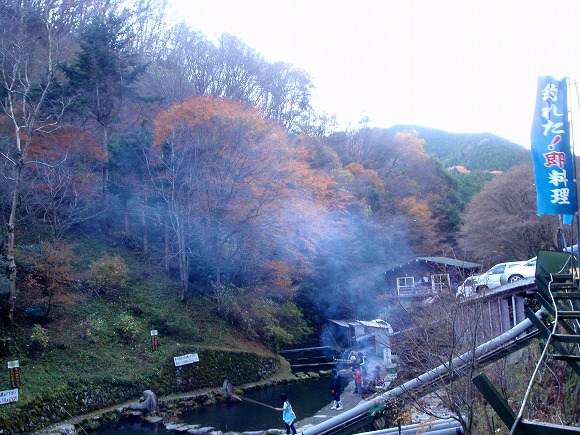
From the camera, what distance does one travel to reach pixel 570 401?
571 cm

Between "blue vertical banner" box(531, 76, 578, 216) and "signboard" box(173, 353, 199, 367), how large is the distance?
14267 millimetres

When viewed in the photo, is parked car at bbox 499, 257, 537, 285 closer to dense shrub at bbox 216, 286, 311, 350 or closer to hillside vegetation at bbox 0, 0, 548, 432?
hillside vegetation at bbox 0, 0, 548, 432

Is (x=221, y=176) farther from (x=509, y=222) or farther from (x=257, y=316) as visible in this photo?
(x=509, y=222)

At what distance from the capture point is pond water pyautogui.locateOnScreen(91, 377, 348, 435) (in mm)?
13578

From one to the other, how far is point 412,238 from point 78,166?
18773 millimetres

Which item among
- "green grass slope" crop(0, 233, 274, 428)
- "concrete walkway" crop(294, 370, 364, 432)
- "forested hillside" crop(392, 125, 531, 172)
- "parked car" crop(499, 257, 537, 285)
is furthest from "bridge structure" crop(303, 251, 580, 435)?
"forested hillside" crop(392, 125, 531, 172)

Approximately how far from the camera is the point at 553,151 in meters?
6.32

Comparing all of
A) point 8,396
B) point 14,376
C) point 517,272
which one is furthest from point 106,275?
point 517,272

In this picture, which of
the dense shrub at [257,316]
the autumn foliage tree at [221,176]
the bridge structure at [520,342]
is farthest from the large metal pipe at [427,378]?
the dense shrub at [257,316]

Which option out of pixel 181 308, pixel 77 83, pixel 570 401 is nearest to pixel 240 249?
pixel 181 308

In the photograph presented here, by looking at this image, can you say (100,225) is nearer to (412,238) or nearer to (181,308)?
(181,308)

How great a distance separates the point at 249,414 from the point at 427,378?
9001 mm

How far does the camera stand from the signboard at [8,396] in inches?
496

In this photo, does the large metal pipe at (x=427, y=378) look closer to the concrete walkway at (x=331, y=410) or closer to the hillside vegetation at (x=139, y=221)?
the concrete walkway at (x=331, y=410)
